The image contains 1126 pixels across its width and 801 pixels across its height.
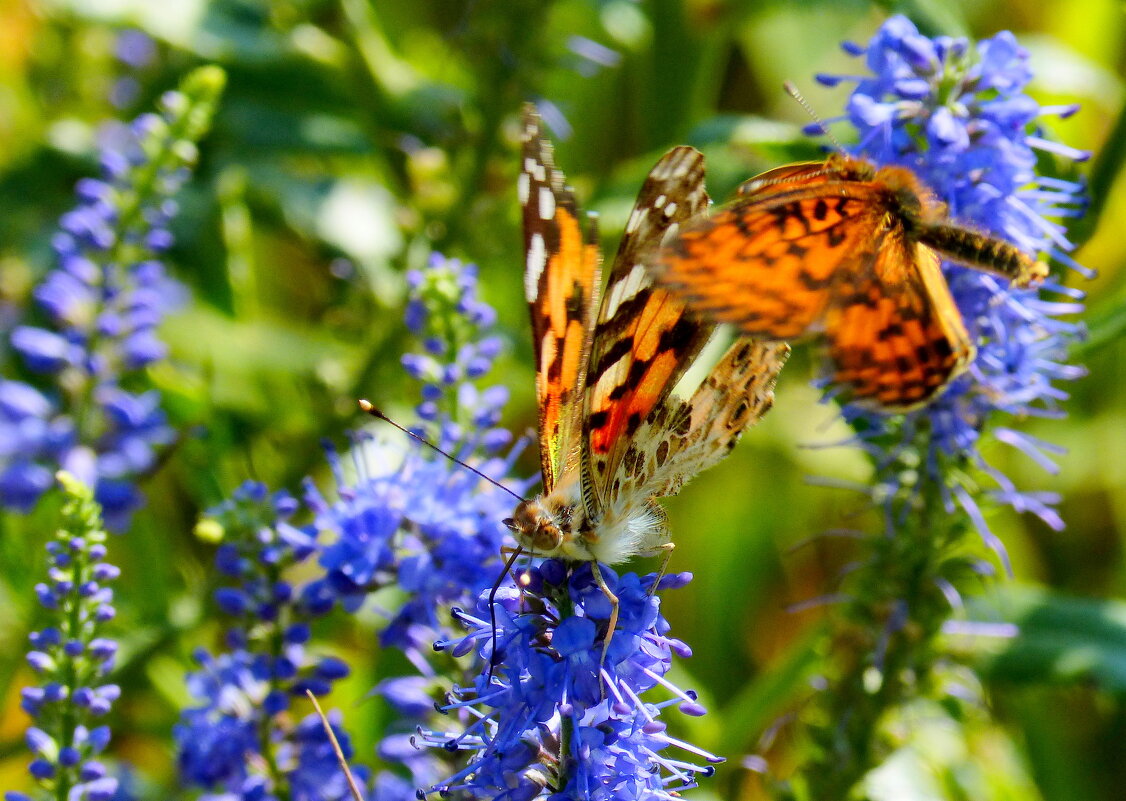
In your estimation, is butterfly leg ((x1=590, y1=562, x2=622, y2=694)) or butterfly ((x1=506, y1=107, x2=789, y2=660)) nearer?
butterfly leg ((x1=590, y1=562, x2=622, y2=694))

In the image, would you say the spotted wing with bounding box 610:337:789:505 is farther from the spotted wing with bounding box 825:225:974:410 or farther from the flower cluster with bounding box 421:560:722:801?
the flower cluster with bounding box 421:560:722:801

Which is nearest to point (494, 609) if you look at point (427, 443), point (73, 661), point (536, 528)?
point (536, 528)

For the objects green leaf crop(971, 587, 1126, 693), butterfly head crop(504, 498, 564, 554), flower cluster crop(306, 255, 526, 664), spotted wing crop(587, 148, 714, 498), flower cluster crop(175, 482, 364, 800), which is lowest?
green leaf crop(971, 587, 1126, 693)

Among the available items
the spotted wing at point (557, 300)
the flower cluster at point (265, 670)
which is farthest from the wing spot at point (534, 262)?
the flower cluster at point (265, 670)

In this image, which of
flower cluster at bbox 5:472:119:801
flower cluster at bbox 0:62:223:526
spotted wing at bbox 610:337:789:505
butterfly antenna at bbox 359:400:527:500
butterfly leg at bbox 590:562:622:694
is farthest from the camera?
flower cluster at bbox 0:62:223:526

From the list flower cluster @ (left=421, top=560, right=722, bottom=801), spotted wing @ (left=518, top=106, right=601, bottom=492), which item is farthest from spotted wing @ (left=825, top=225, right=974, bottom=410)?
flower cluster @ (left=421, top=560, right=722, bottom=801)

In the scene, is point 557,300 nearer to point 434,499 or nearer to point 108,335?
point 434,499

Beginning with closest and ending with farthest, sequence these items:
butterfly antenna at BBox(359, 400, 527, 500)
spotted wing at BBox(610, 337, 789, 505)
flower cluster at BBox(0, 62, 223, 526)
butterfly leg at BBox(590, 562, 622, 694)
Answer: butterfly leg at BBox(590, 562, 622, 694) → butterfly antenna at BBox(359, 400, 527, 500) → spotted wing at BBox(610, 337, 789, 505) → flower cluster at BBox(0, 62, 223, 526)
